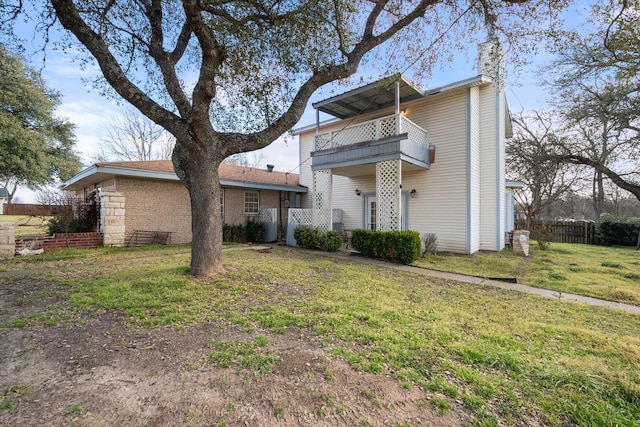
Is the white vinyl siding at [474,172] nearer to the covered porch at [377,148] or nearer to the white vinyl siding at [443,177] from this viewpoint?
the white vinyl siding at [443,177]

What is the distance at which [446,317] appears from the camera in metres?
3.83

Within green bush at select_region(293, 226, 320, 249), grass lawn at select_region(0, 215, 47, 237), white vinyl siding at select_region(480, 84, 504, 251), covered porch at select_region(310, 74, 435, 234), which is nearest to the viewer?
covered porch at select_region(310, 74, 435, 234)

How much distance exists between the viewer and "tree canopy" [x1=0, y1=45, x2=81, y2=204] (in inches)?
653

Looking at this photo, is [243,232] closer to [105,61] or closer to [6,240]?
[6,240]

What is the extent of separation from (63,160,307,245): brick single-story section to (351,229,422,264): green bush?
20.0ft

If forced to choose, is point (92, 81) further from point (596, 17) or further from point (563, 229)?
point (563, 229)

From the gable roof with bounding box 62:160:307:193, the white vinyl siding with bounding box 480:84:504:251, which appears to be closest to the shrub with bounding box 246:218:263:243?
the gable roof with bounding box 62:160:307:193

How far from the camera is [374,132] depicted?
32.1ft

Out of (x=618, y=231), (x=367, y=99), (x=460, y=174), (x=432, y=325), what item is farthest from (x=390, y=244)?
(x=618, y=231)

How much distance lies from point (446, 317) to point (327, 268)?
3416mm

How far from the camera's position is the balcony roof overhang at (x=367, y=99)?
9.38 metres

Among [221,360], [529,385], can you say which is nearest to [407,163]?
[529,385]

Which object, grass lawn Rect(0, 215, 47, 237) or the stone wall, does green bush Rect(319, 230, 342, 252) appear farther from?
grass lawn Rect(0, 215, 47, 237)

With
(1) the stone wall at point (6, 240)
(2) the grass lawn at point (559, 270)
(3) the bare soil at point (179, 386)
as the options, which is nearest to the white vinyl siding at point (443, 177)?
(2) the grass lawn at point (559, 270)
